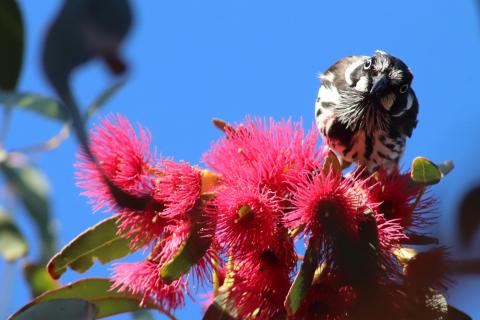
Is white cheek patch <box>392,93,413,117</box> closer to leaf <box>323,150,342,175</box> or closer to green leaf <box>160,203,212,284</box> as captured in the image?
leaf <box>323,150,342,175</box>

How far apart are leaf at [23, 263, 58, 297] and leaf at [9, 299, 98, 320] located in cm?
47

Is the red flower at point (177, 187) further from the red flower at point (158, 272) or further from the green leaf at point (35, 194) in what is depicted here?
the green leaf at point (35, 194)

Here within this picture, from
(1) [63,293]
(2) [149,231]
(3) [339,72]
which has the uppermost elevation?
(3) [339,72]

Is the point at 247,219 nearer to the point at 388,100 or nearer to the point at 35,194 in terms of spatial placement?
the point at 35,194

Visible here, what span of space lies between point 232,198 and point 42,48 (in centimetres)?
82

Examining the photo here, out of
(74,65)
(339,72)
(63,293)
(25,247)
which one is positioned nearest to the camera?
(74,65)

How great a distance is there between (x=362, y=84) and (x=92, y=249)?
1631 mm

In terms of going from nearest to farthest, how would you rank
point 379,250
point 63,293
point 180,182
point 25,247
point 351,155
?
point 379,250 < point 180,182 < point 63,293 < point 25,247 < point 351,155

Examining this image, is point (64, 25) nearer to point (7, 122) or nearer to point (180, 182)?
point (180, 182)

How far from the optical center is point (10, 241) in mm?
2018

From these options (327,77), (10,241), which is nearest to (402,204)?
(10,241)

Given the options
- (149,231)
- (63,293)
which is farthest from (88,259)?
(149,231)

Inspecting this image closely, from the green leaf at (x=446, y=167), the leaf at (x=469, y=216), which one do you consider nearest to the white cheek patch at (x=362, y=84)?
the green leaf at (x=446, y=167)

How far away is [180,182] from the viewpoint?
1.53 m
